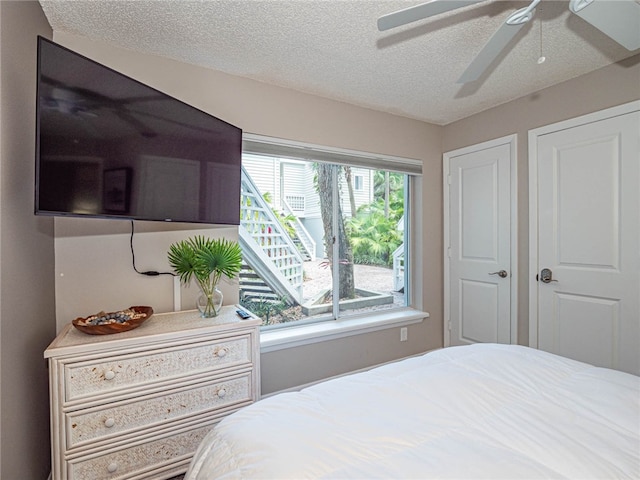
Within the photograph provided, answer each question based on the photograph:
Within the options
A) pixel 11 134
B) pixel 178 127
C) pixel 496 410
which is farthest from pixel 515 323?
pixel 11 134

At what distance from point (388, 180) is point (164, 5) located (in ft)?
7.25

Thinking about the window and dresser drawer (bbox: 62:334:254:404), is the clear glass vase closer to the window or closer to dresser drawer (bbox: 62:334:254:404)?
dresser drawer (bbox: 62:334:254:404)

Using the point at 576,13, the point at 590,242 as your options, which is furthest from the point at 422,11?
the point at 590,242

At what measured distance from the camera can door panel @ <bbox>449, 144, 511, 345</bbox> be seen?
267cm

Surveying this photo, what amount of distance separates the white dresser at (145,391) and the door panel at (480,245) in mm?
2149

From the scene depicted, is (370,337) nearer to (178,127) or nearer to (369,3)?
(178,127)

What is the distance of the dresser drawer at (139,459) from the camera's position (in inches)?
52.8

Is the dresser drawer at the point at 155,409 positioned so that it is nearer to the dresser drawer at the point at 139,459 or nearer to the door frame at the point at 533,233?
the dresser drawer at the point at 139,459

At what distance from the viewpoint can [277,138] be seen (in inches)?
91.4

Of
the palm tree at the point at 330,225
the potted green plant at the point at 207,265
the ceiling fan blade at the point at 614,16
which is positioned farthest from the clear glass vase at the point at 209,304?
the ceiling fan blade at the point at 614,16

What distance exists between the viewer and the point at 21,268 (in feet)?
4.26

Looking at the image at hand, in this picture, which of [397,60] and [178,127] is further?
[397,60]

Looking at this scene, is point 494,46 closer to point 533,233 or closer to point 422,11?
point 422,11

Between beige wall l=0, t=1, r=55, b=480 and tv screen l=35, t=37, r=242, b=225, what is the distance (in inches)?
7.4
